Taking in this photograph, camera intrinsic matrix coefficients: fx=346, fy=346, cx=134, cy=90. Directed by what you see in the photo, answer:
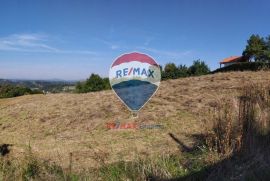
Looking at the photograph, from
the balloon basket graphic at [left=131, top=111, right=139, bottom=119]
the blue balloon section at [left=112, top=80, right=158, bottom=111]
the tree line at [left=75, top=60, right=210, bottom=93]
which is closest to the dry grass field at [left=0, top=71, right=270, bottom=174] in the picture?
the balloon basket graphic at [left=131, top=111, right=139, bottom=119]

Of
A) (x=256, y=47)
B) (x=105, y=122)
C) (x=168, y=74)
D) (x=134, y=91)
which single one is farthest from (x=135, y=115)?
(x=256, y=47)

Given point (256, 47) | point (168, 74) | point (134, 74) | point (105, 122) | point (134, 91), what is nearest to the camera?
point (134, 74)

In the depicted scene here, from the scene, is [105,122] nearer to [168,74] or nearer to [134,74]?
[134,74]

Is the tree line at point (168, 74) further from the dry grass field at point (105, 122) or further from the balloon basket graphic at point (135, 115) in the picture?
the balloon basket graphic at point (135, 115)

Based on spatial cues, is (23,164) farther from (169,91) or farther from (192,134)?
(169,91)

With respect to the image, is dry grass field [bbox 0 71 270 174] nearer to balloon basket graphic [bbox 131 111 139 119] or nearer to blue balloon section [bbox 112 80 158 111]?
balloon basket graphic [bbox 131 111 139 119]
